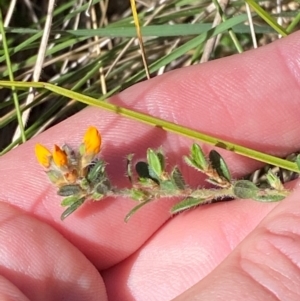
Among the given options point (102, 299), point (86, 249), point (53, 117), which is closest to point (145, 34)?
point (53, 117)

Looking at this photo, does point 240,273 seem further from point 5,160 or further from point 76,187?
point 5,160

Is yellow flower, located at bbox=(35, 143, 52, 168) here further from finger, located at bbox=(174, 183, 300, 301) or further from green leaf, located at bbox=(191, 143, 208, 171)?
→ finger, located at bbox=(174, 183, 300, 301)

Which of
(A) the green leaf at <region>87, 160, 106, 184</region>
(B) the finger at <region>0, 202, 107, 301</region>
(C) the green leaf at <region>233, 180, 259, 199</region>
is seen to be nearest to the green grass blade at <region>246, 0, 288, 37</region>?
(C) the green leaf at <region>233, 180, 259, 199</region>

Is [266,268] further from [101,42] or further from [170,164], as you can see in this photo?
[101,42]

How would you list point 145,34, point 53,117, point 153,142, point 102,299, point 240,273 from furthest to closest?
point 53,117, point 145,34, point 153,142, point 102,299, point 240,273

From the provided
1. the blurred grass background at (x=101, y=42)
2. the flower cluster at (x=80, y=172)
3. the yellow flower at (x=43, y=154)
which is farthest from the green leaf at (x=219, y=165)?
the blurred grass background at (x=101, y=42)

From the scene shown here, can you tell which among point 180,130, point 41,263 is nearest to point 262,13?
point 180,130

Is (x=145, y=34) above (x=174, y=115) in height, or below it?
above

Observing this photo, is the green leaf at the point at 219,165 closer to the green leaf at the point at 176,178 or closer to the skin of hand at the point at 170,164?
the green leaf at the point at 176,178
